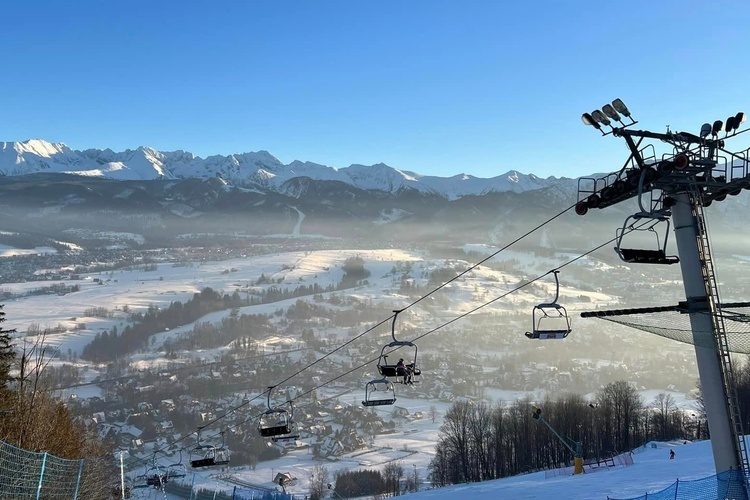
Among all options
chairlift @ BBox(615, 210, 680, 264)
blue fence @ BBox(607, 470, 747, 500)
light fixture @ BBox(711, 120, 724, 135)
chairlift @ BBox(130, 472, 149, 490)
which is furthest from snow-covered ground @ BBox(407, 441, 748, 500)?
chairlift @ BBox(130, 472, 149, 490)

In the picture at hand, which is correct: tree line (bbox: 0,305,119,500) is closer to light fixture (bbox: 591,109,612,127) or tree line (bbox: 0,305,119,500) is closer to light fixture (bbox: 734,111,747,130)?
light fixture (bbox: 591,109,612,127)

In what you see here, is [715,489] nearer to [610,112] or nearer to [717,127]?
[717,127]

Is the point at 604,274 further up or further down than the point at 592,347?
further up

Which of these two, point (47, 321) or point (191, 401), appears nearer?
point (191, 401)

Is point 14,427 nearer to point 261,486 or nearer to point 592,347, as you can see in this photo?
point 261,486

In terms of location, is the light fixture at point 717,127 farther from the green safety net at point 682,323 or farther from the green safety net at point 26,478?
the green safety net at point 26,478

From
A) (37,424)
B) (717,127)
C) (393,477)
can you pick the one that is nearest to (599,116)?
(717,127)

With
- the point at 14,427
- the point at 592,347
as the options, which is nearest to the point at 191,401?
the point at 14,427
